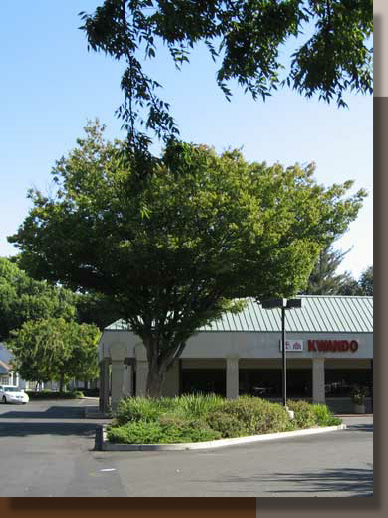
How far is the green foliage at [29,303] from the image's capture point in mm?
72812

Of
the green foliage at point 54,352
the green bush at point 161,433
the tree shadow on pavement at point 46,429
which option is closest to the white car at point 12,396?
the green foliage at point 54,352

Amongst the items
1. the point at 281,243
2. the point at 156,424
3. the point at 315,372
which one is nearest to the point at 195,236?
the point at 281,243

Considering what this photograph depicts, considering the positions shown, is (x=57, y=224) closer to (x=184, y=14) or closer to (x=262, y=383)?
(x=184, y=14)

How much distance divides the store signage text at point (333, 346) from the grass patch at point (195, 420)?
12672 mm

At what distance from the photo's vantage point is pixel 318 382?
36.1 meters

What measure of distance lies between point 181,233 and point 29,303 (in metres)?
52.5

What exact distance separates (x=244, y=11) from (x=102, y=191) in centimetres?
1456

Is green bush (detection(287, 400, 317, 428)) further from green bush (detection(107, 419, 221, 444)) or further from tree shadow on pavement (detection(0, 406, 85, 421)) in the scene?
tree shadow on pavement (detection(0, 406, 85, 421))

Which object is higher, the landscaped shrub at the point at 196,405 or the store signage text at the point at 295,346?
the store signage text at the point at 295,346

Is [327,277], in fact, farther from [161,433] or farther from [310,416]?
[161,433]

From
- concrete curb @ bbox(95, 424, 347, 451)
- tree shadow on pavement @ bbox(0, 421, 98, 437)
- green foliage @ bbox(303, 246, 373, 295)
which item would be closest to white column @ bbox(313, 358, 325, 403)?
tree shadow on pavement @ bbox(0, 421, 98, 437)

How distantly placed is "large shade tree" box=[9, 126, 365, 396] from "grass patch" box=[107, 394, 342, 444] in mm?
4540

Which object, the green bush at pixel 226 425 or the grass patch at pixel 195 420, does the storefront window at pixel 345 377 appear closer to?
the grass patch at pixel 195 420

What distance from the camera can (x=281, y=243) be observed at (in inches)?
972
